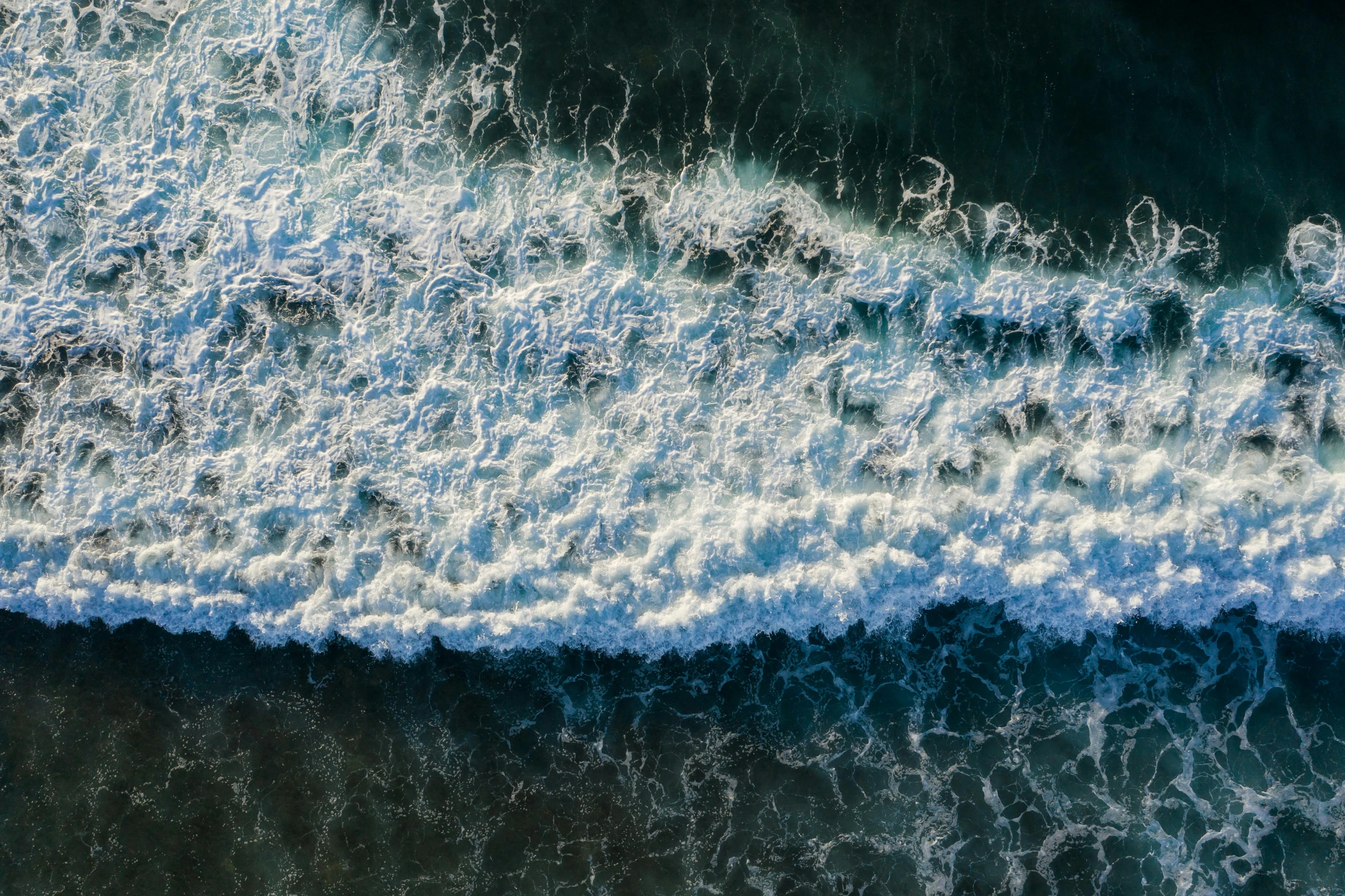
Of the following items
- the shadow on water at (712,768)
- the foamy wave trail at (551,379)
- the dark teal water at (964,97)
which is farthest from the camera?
the dark teal water at (964,97)

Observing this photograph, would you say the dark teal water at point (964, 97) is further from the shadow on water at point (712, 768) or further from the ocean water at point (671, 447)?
the shadow on water at point (712, 768)

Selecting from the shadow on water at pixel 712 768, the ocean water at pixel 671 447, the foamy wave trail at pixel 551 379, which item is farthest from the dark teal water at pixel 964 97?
the shadow on water at pixel 712 768

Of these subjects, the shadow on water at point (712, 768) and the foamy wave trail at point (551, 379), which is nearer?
the shadow on water at point (712, 768)

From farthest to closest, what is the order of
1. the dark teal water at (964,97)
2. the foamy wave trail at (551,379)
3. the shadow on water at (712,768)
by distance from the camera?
1. the dark teal water at (964,97)
2. the foamy wave trail at (551,379)
3. the shadow on water at (712,768)

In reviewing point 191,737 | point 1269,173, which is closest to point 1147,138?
point 1269,173

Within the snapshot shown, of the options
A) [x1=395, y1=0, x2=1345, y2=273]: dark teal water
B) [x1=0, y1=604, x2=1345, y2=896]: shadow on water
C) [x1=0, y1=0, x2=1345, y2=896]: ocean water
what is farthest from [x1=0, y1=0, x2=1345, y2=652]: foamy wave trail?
[x1=0, y1=604, x2=1345, y2=896]: shadow on water

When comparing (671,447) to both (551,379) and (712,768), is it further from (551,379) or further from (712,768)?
(712,768)

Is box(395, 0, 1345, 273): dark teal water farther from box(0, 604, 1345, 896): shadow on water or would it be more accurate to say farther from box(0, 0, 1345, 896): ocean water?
box(0, 604, 1345, 896): shadow on water

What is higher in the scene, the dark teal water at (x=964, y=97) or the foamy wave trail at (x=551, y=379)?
the dark teal water at (x=964, y=97)
